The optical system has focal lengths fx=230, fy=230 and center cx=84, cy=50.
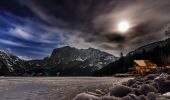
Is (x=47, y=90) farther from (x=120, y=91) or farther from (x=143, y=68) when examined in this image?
(x=143, y=68)

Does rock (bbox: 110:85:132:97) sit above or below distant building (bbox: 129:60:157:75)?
below

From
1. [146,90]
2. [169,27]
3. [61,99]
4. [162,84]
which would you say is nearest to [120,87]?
[146,90]

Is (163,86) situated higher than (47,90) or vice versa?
(163,86)

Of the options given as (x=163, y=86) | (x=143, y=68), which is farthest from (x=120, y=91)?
(x=143, y=68)

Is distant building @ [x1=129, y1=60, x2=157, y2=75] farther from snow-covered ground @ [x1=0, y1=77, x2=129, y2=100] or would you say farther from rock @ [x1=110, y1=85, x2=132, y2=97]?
rock @ [x1=110, y1=85, x2=132, y2=97]

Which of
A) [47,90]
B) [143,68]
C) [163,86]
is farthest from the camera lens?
[143,68]

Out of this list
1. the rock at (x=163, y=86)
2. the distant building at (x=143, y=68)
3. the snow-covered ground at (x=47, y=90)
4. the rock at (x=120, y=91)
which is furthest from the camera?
the distant building at (x=143, y=68)

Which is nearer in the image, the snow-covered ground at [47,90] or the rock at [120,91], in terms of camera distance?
the rock at [120,91]

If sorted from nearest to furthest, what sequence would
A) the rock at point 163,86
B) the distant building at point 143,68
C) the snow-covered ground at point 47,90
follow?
the rock at point 163,86 < the snow-covered ground at point 47,90 < the distant building at point 143,68

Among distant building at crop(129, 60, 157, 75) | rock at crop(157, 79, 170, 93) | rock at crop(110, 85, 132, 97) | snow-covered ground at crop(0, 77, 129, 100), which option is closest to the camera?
rock at crop(110, 85, 132, 97)

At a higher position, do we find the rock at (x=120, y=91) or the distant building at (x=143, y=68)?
the distant building at (x=143, y=68)

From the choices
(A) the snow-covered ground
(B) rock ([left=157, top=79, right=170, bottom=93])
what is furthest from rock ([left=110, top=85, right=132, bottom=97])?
(A) the snow-covered ground

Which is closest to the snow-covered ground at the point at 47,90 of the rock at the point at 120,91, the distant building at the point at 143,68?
the rock at the point at 120,91

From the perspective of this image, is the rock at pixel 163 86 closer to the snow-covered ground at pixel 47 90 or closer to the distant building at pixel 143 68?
the snow-covered ground at pixel 47 90
